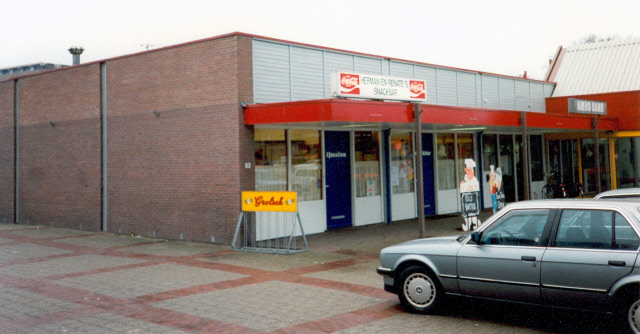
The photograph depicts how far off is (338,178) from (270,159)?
2.43 meters

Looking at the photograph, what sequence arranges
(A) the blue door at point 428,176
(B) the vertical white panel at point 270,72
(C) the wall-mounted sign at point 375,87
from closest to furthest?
(C) the wall-mounted sign at point 375,87 < (B) the vertical white panel at point 270,72 < (A) the blue door at point 428,176

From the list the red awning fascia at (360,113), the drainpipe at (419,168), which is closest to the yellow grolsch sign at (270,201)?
the red awning fascia at (360,113)

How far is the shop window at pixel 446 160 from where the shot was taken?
64.6 ft

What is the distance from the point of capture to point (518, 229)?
6.82 meters

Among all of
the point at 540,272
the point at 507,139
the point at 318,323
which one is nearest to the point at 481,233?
the point at 540,272

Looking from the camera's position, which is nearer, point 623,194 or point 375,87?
point 623,194

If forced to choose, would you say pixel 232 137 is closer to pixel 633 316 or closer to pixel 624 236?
pixel 624 236

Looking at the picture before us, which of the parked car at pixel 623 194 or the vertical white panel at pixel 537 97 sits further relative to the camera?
the vertical white panel at pixel 537 97

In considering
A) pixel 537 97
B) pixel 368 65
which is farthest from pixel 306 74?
pixel 537 97

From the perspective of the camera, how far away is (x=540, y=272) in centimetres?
644

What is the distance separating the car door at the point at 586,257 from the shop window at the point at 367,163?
10414 millimetres

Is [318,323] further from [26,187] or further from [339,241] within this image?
[26,187]

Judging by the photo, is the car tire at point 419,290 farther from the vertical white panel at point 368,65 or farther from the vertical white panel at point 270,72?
the vertical white panel at point 368,65

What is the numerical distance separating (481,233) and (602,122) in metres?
14.9
